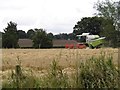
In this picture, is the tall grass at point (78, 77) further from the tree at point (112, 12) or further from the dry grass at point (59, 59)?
the tree at point (112, 12)

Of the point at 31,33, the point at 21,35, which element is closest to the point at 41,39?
the point at 31,33

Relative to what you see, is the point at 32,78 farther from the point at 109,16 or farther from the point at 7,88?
the point at 109,16

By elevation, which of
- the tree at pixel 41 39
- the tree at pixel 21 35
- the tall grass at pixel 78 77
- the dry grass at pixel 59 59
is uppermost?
the tree at pixel 21 35

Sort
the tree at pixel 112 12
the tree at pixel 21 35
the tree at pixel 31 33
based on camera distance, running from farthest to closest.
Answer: the tree at pixel 21 35 → the tree at pixel 31 33 → the tree at pixel 112 12

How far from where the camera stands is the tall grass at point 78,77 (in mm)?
8625

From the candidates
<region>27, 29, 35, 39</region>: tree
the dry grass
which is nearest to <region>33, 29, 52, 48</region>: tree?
<region>27, 29, 35, 39</region>: tree

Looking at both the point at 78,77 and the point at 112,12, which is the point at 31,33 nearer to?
the point at 112,12

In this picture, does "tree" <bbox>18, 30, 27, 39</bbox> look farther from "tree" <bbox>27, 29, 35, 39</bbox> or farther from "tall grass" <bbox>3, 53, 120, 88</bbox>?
"tall grass" <bbox>3, 53, 120, 88</bbox>

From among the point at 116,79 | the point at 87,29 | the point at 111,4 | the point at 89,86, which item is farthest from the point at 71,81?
the point at 87,29

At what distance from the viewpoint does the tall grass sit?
8.62m

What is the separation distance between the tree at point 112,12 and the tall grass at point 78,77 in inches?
1271

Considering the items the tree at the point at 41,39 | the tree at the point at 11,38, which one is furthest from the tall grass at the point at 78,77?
the tree at the point at 41,39

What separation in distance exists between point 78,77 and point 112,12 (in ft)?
118

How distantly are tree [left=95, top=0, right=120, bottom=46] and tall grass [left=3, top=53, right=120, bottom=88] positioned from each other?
3227cm
